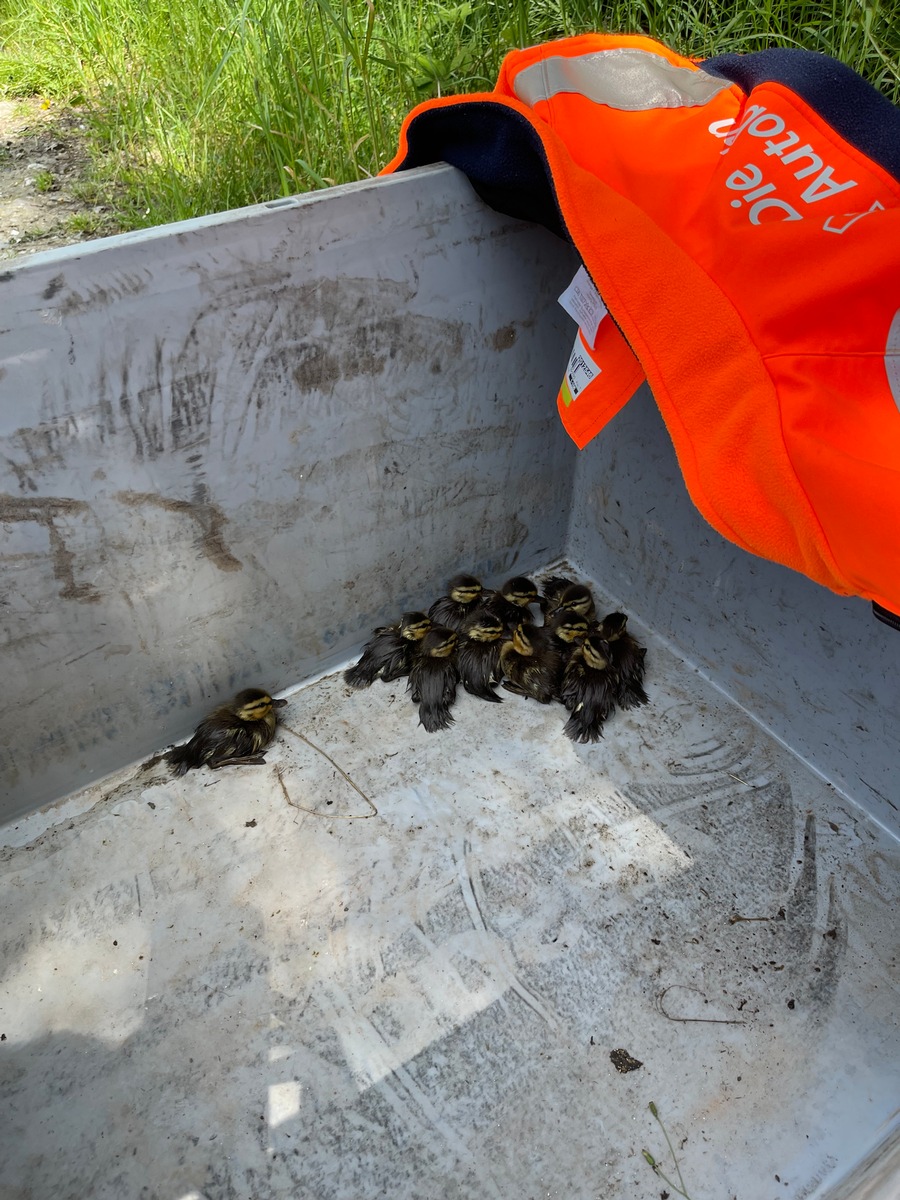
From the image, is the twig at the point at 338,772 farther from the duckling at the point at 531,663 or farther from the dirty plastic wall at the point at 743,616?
the dirty plastic wall at the point at 743,616

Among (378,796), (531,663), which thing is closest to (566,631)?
→ (531,663)

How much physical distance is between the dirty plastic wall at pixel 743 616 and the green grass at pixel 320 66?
3.67 feet

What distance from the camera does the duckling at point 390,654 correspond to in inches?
93.4

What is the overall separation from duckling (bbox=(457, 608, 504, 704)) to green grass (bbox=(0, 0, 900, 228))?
138 centimetres

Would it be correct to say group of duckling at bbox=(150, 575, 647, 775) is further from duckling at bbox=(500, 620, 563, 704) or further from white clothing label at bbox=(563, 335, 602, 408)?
white clothing label at bbox=(563, 335, 602, 408)

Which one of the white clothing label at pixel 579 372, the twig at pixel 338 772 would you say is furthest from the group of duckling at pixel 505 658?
the white clothing label at pixel 579 372

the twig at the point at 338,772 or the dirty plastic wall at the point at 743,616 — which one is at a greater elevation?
the dirty plastic wall at the point at 743,616

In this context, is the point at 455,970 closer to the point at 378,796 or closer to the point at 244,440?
the point at 378,796

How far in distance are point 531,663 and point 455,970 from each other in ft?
2.71

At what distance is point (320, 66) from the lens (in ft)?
8.67

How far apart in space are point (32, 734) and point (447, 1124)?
123 centimetres

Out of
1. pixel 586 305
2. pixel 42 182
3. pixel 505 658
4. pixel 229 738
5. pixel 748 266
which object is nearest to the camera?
pixel 748 266

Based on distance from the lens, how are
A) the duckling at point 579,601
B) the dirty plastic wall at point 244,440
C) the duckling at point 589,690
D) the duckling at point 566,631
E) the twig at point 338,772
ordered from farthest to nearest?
the duckling at point 579,601 < the duckling at point 566,631 < the duckling at point 589,690 < the twig at point 338,772 < the dirty plastic wall at point 244,440

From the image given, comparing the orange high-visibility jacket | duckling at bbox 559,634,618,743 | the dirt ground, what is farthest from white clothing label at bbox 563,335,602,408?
the dirt ground
